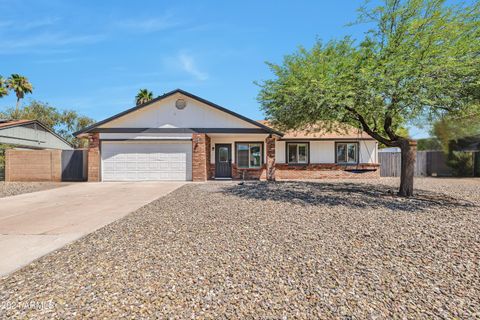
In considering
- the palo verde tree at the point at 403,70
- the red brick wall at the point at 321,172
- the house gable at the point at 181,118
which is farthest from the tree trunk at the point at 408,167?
the red brick wall at the point at 321,172

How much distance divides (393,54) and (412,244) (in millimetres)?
5981

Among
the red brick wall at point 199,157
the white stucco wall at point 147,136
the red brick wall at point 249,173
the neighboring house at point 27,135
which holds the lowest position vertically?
the red brick wall at point 249,173

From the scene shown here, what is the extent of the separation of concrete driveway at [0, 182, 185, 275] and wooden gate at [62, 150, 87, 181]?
572 centimetres

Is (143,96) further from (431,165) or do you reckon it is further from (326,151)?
(431,165)

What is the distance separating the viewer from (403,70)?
7074 mm

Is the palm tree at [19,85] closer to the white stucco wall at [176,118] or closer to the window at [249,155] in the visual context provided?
the white stucco wall at [176,118]

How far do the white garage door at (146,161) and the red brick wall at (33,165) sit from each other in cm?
341

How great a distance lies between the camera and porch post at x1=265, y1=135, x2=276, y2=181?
1555 centimetres

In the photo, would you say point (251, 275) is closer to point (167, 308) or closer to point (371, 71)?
point (167, 308)

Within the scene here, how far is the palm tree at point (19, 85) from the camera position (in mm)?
31766

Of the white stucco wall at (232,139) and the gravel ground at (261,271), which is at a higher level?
the white stucco wall at (232,139)

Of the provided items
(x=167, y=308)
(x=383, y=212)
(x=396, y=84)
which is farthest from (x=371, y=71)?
(x=167, y=308)

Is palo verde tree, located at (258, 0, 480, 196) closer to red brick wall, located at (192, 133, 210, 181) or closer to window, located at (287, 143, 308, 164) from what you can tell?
red brick wall, located at (192, 133, 210, 181)

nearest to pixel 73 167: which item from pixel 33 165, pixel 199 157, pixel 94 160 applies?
pixel 94 160
